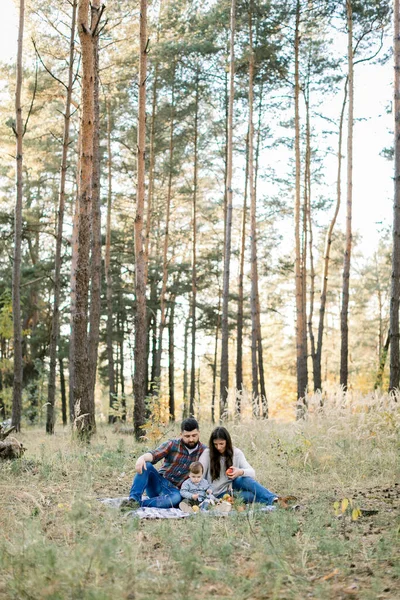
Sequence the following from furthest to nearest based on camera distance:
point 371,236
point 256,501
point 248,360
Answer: point 248,360, point 371,236, point 256,501

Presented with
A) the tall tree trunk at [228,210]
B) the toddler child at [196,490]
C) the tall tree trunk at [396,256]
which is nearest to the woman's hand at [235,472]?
the toddler child at [196,490]

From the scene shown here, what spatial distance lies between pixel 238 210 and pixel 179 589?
2085 cm

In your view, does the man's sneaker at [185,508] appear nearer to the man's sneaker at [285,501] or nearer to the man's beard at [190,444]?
the man's beard at [190,444]

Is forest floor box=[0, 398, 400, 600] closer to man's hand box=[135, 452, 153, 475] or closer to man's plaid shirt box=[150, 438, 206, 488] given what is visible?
man's hand box=[135, 452, 153, 475]

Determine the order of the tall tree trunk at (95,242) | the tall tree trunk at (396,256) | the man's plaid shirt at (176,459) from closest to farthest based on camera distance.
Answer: the man's plaid shirt at (176,459) < the tall tree trunk at (396,256) < the tall tree trunk at (95,242)

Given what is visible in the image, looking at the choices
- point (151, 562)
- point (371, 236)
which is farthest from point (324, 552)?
point (371, 236)

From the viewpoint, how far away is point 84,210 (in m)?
9.44

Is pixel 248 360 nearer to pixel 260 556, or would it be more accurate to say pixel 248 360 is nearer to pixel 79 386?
pixel 79 386

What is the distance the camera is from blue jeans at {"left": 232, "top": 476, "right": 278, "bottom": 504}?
585 cm

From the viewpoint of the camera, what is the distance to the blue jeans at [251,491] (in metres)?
5.85

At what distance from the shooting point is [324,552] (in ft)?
13.7

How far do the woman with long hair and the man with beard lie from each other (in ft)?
0.54

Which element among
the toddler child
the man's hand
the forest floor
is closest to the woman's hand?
the toddler child

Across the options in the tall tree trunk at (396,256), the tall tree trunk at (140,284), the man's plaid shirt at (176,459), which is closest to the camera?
the man's plaid shirt at (176,459)
